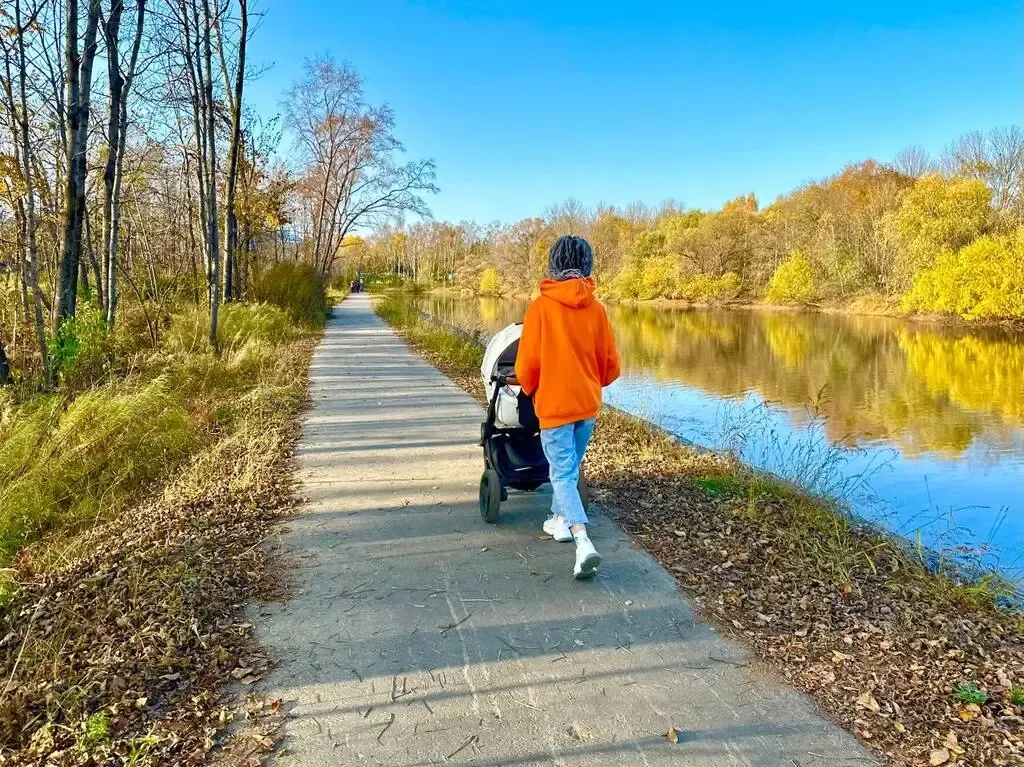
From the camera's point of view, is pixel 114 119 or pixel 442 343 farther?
pixel 442 343

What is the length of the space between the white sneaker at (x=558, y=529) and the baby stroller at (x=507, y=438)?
0.94 ft

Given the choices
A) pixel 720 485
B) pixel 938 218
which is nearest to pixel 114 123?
pixel 720 485

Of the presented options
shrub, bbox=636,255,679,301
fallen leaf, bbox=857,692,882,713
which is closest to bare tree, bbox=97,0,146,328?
fallen leaf, bbox=857,692,882,713

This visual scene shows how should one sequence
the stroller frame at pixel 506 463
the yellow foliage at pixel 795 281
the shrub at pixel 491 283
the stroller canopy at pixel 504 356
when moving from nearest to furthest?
the stroller frame at pixel 506 463 < the stroller canopy at pixel 504 356 < the yellow foliage at pixel 795 281 < the shrub at pixel 491 283

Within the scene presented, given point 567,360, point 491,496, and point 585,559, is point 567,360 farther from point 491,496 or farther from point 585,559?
point 491,496

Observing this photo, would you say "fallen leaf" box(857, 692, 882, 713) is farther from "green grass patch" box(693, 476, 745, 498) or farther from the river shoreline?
the river shoreline

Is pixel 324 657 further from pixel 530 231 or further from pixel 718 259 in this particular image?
pixel 530 231

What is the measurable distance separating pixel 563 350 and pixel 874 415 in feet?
32.9

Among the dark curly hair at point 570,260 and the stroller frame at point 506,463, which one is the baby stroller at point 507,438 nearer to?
the stroller frame at point 506,463

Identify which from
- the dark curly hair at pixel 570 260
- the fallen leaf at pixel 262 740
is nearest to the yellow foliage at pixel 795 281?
the dark curly hair at pixel 570 260

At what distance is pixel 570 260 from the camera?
145 inches

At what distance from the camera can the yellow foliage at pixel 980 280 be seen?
2820 cm

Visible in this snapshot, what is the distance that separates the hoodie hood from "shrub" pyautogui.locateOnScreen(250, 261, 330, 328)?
17743 mm

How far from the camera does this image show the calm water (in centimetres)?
676
